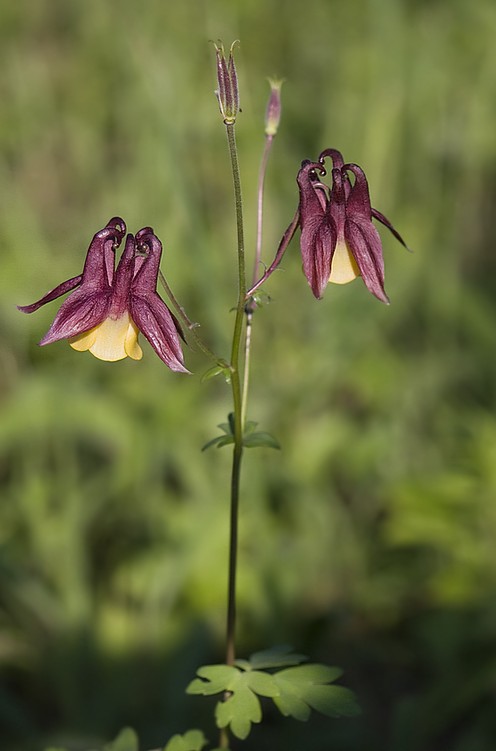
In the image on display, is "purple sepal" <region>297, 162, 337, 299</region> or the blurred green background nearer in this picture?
"purple sepal" <region>297, 162, 337, 299</region>

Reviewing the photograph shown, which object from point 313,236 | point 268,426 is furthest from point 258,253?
point 268,426

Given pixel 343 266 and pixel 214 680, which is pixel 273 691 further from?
pixel 343 266

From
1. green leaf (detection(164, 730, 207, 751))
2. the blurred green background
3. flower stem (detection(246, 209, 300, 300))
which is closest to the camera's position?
flower stem (detection(246, 209, 300, 300))

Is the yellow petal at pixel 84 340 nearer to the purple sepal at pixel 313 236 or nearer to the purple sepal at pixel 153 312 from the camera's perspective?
the purple sepal at pixel 153 312

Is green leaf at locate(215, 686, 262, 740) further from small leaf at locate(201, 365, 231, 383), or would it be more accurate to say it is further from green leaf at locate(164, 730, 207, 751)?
small leaf at locate(201, 365, 231, 383)

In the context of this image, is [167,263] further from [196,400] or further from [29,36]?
[29,36]

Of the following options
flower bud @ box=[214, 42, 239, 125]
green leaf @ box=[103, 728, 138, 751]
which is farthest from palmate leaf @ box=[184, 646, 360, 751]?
flower bud @ box=[214, 42, 239, 125]
